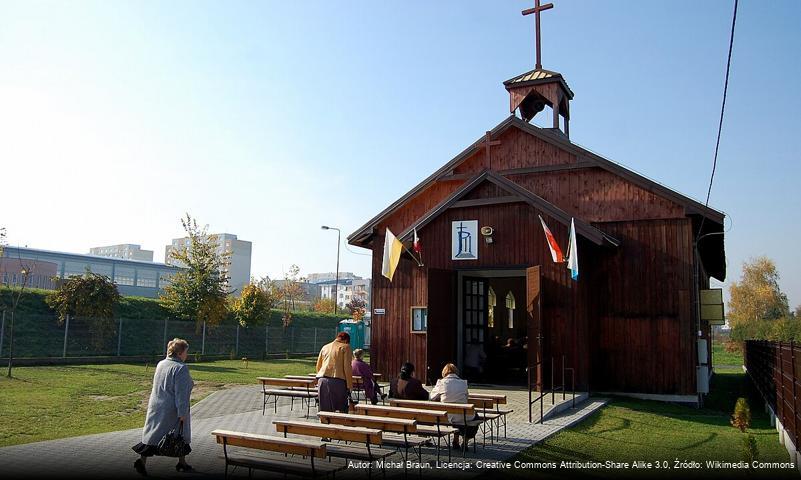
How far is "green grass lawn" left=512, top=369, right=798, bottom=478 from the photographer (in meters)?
9.04

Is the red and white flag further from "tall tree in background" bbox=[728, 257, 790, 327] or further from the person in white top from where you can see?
"tall tree in background" bbox=[728, 257, 790, 327]

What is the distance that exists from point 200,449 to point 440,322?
814 cm

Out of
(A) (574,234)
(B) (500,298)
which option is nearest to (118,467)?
(A) (574,234)

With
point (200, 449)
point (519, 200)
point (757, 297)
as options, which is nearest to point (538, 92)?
point (519, 200)

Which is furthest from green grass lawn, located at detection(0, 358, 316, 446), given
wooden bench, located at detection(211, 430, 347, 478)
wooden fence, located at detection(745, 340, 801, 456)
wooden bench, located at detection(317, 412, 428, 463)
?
wooden fence, located at detection(745, 340, 801, 456)

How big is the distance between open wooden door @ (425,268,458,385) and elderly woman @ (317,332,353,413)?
611 centimetres

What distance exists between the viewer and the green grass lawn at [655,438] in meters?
9.04

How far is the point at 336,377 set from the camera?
953 cm

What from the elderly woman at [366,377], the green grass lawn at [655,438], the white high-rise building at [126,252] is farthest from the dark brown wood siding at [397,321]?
the white high-rise building at [126,252]

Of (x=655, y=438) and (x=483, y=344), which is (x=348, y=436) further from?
(x=483, y=344)

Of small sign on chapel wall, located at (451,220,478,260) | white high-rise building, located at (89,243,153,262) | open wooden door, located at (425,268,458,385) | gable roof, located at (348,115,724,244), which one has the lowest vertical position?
open wooden door, located at (425,268,458,385)

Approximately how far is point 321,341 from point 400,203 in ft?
58.1

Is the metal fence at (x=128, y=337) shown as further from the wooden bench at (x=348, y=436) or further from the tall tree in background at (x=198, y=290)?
the wooden bench at (x=348, y=436)

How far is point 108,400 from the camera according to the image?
14.2 meters
